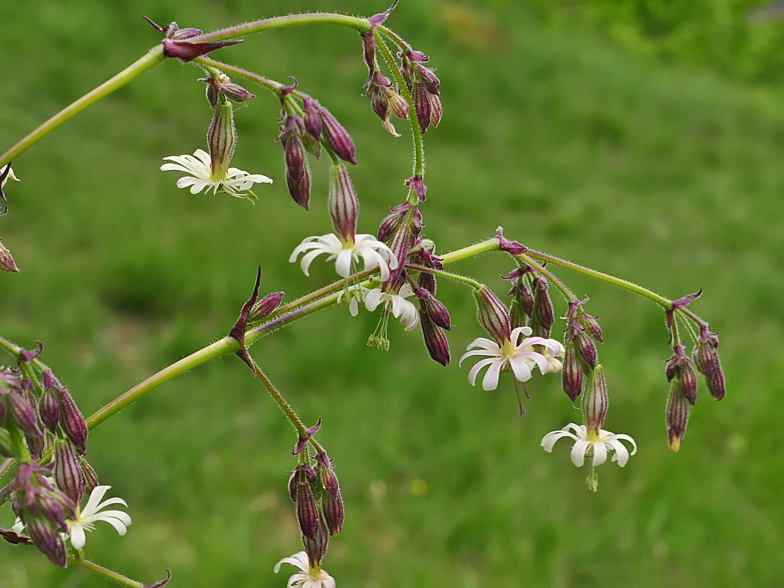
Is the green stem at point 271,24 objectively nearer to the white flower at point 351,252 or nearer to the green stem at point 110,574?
the white flower at point 351,252

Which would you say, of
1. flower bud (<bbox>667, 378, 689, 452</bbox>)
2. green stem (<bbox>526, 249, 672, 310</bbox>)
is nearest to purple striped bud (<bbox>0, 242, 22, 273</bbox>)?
green stem (<bbox>526, 249, 672, 310</bbox>)

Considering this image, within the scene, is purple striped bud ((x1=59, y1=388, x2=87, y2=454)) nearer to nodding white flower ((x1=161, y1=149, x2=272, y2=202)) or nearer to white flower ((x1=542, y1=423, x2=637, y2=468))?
nodding white flower ((x1=161, y1=149, x2=272, y2=202))

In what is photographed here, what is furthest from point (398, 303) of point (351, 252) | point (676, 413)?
point (676, 413)

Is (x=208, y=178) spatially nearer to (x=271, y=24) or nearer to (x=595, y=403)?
(x=271, y=24)

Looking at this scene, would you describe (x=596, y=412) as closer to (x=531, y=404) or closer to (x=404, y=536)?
(x=404, y=536)

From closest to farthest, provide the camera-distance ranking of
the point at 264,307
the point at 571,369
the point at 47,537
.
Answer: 1. the point at 47,537
2. the point at 264,307
3. the point at 571,369

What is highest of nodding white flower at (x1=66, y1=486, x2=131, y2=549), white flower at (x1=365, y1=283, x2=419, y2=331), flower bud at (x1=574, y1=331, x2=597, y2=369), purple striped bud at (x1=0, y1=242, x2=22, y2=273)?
flower bud at (x1=574, y1=331, x2=597, y2=369)

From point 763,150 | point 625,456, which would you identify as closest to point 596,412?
point 625,456
